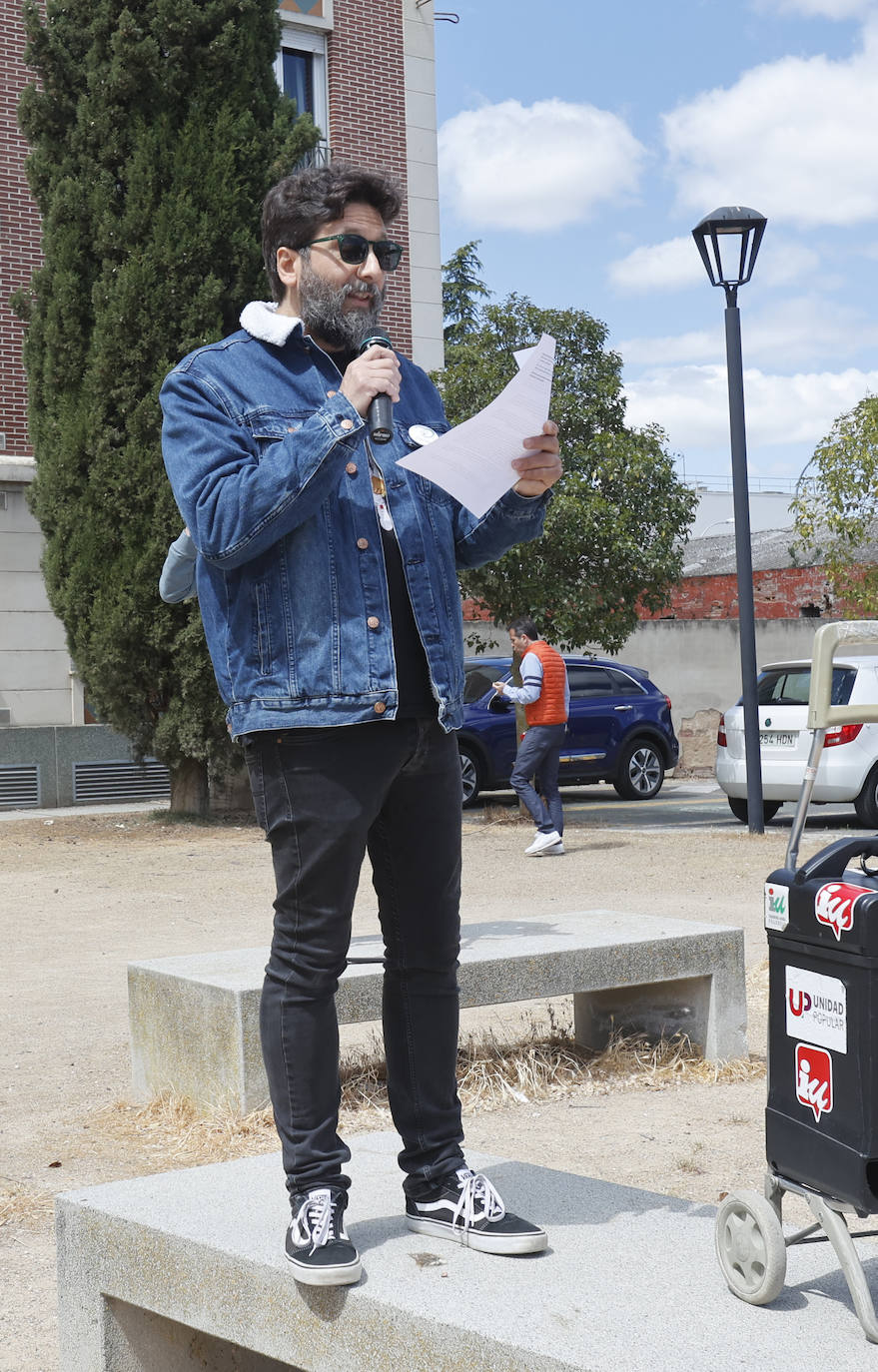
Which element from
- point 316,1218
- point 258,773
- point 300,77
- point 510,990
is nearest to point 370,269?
point 258,773

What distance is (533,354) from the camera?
2.77 meters

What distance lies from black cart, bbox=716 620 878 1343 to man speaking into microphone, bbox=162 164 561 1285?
0.44m

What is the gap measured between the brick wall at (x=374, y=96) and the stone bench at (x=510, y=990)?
47.9ft

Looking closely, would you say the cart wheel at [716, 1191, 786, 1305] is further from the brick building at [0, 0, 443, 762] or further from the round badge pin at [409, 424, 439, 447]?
the brick building at [0, 0, 443, 762]

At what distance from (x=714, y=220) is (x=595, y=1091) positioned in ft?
30.9

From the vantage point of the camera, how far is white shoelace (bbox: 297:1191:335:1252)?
8.54ft

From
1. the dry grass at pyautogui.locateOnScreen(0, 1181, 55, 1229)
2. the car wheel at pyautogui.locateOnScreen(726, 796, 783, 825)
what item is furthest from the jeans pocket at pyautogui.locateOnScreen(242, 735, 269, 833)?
the car wheel at pyautogui.locateOnScreen(726, 796, 783, 825)

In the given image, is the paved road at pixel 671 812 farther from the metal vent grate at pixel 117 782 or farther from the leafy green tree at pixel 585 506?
the metal vent grate at pixel 117 782

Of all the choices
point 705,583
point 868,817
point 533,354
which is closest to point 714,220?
point 868,817

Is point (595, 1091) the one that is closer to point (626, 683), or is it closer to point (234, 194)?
point (234, 194)

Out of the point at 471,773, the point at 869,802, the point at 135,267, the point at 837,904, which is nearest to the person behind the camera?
the point at 837,904

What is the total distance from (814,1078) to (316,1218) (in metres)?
0.89

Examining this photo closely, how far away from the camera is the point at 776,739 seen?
14414mm

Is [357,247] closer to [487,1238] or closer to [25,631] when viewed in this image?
[487,1238]
